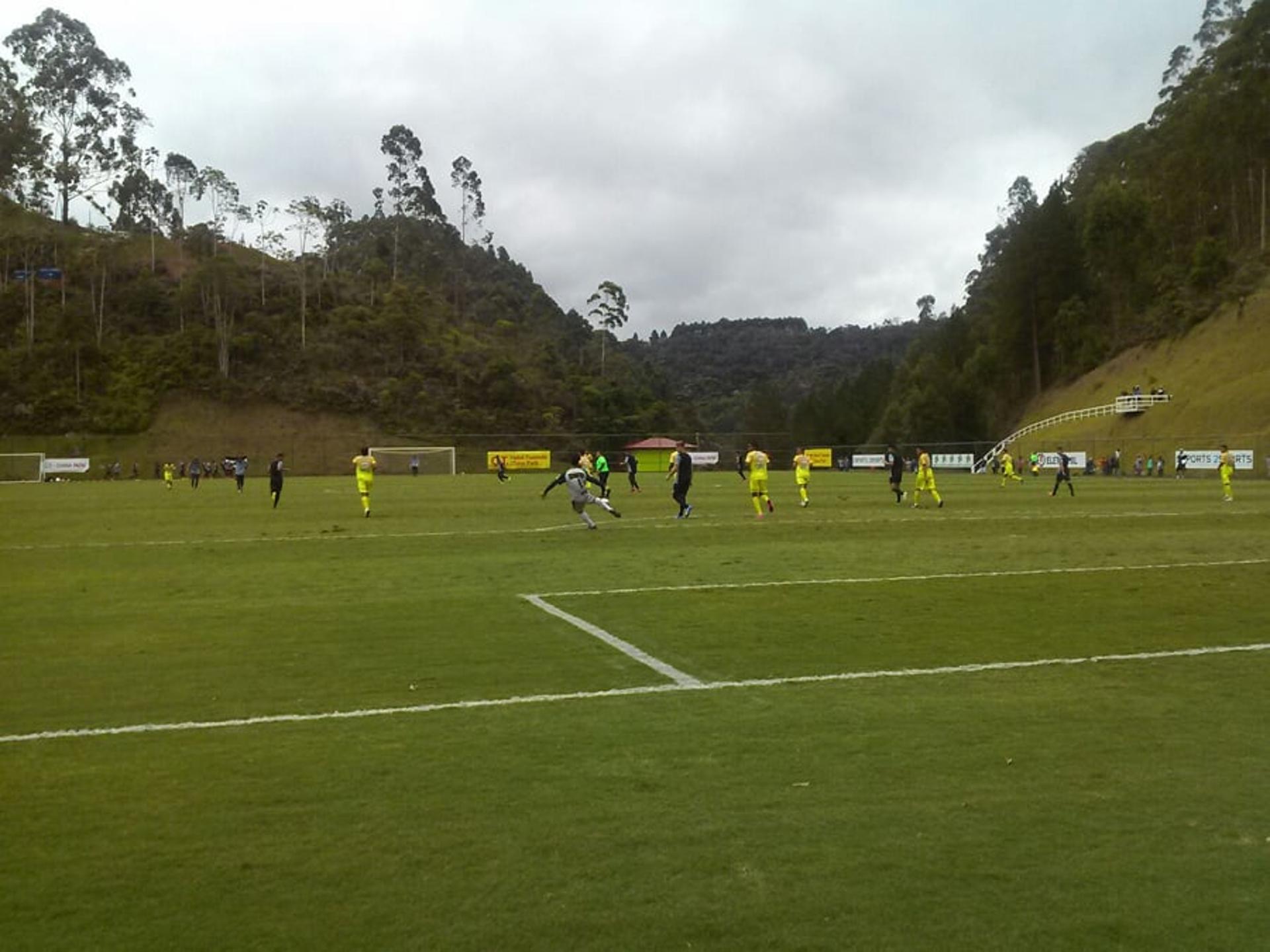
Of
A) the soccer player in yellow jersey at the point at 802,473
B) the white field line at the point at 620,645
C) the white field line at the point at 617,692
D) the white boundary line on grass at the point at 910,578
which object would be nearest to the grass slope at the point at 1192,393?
the soccer player in yellow jersey at the point at 802,473

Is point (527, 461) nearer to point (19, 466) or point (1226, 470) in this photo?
point (19, 466)

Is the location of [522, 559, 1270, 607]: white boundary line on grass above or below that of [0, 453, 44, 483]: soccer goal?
below

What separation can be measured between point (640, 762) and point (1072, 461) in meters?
65.7

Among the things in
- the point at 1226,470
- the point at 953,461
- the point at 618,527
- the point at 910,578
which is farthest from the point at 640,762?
the point at 953,461

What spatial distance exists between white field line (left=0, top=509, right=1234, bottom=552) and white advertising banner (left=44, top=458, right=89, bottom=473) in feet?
196

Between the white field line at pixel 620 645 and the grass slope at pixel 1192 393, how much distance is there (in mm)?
51965

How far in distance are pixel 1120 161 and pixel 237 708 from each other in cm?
12159

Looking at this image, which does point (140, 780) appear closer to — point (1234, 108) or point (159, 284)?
point (1234, 108)

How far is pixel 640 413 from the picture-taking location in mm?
108000

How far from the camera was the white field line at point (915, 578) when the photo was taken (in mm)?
13109

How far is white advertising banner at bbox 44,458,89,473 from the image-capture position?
74062 mm

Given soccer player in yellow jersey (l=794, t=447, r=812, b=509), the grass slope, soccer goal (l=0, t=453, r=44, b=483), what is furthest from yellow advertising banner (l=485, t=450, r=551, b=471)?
soccer player in yellow jersey (l=794, t=447, r=812, b=509)

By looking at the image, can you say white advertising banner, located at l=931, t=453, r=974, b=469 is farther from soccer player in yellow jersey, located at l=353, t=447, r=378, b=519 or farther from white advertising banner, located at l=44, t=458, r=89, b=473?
white advertising banner, located at l=44, t=458, r=89, b=473

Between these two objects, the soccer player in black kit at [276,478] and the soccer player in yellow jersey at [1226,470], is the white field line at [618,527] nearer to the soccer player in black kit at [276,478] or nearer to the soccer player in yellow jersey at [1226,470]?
the soccer player in yellow jersey at [1226,470]
